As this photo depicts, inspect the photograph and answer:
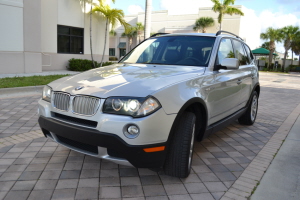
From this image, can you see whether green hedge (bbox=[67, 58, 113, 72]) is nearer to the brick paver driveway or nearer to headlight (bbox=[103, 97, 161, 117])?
the brick paver driveway

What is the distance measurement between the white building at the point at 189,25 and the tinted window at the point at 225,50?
40397 mm

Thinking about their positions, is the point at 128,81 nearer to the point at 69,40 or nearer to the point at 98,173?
the point at 98,173

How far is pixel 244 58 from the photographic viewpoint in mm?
5195

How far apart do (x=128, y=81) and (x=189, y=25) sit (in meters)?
46.0

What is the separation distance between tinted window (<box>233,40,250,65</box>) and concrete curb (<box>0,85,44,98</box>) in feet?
A: 20.8

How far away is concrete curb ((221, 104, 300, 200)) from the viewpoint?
115 inches

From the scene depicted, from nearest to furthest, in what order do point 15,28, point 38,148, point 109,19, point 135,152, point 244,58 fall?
point 135,152, point 38,148, point 244,58, point 15,28, point 109,19

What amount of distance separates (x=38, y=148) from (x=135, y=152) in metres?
2.05

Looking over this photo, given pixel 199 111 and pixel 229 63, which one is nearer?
pixel 199 111

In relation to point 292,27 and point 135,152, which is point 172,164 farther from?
point 292,27

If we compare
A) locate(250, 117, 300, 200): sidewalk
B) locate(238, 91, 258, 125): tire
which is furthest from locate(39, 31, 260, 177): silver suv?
locate(238, 91, 258, 125): tire

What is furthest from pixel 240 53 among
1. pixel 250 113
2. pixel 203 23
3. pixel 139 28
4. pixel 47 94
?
pixel 139 28

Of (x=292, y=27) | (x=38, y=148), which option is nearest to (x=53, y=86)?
(x=38, y=148)

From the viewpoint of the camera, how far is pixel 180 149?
2857 mm
